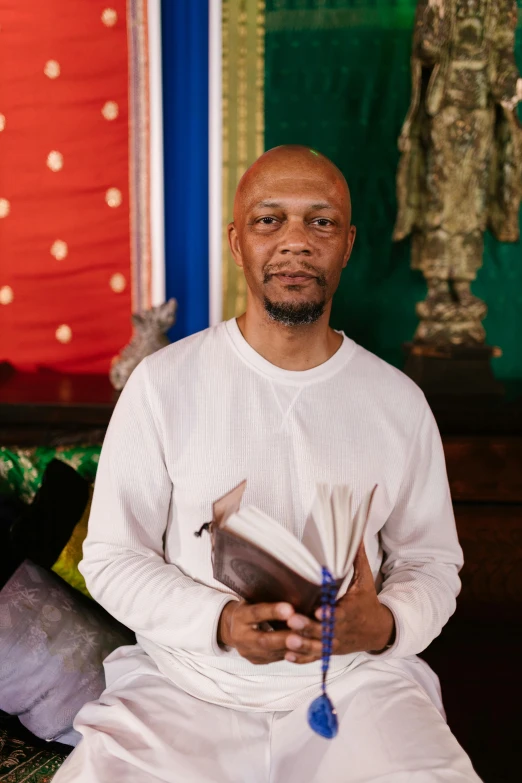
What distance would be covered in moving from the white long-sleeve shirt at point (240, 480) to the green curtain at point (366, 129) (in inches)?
56.3

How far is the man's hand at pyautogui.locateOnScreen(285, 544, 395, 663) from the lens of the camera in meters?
1.11

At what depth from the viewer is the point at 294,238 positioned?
146 centimetres

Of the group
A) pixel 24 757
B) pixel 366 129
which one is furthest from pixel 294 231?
pixel 366 129

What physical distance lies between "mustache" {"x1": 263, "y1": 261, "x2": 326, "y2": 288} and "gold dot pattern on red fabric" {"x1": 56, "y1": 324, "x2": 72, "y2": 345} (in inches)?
68.8

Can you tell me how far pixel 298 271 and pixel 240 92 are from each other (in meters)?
1.73

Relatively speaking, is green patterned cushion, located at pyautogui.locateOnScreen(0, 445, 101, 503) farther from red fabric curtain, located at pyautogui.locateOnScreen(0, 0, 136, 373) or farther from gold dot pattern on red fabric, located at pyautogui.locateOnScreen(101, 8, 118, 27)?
gold dot pattern on red fabric, located at pyautogui.locateOnScreen(101, 8, 118, 27)

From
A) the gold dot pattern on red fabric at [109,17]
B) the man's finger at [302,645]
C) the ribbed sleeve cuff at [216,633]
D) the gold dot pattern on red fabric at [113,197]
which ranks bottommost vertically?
the ribbed sleeve cuff at [216,633]

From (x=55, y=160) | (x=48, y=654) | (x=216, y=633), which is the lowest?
(x=48, y=654)

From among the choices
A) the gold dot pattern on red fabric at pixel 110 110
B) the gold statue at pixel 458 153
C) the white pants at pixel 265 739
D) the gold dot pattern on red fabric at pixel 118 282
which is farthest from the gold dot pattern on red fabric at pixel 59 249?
the white pants at pixel 265 739

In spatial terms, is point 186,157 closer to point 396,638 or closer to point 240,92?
point 240,92

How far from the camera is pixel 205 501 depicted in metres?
1.44

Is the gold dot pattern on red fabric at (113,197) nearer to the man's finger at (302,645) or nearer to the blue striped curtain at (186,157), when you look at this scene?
the blue striped curtain at (186,157)

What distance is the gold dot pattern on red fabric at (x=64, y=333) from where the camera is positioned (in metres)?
3.07

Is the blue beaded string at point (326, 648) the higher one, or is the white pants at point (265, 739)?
the blue beaded string at point (326, 648)
